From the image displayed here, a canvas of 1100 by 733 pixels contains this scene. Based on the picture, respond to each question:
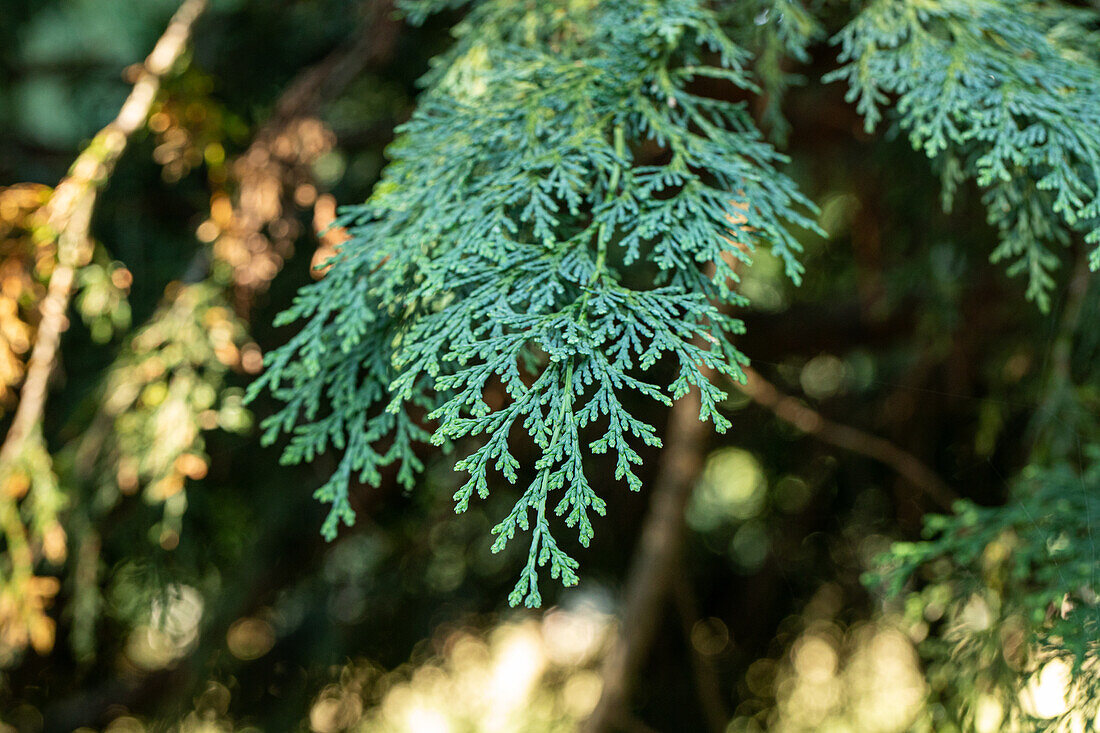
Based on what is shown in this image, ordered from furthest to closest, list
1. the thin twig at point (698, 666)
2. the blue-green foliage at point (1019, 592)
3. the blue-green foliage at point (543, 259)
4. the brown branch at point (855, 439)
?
1. the thin twig at point (698, 666)
2. the brown branch at point (855, 439)
3. the blue-green foliage at point (1019, 592)
4. the blue-green foliage at point (543, 259)

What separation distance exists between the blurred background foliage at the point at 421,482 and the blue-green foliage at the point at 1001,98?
0.15 metres

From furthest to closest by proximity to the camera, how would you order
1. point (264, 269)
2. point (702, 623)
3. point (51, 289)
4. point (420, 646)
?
point (702, 623)
point (420, 646)
point (264, 269)
point (51, 289)

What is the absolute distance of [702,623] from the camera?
3.43m

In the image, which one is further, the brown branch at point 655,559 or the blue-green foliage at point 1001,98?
the brown branch at point 655,559

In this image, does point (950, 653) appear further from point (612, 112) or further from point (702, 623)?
point (702, 623)

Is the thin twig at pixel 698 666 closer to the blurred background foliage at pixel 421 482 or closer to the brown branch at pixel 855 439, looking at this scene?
the blurred background foliage at pixel 421 482

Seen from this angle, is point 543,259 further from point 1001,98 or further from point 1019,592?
point 1019,592

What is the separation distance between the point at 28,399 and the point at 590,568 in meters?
2.22

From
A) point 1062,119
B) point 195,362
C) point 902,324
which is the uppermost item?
point 1062,119

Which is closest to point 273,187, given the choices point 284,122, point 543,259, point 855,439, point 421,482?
point 284,122

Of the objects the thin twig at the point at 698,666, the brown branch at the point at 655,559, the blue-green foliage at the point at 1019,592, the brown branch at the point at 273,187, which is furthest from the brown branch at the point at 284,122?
the thin twig at the point at 698,666

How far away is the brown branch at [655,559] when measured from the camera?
92.3 inches

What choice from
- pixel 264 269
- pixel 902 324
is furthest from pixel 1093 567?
pixel 264 269

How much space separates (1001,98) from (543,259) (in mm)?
720
